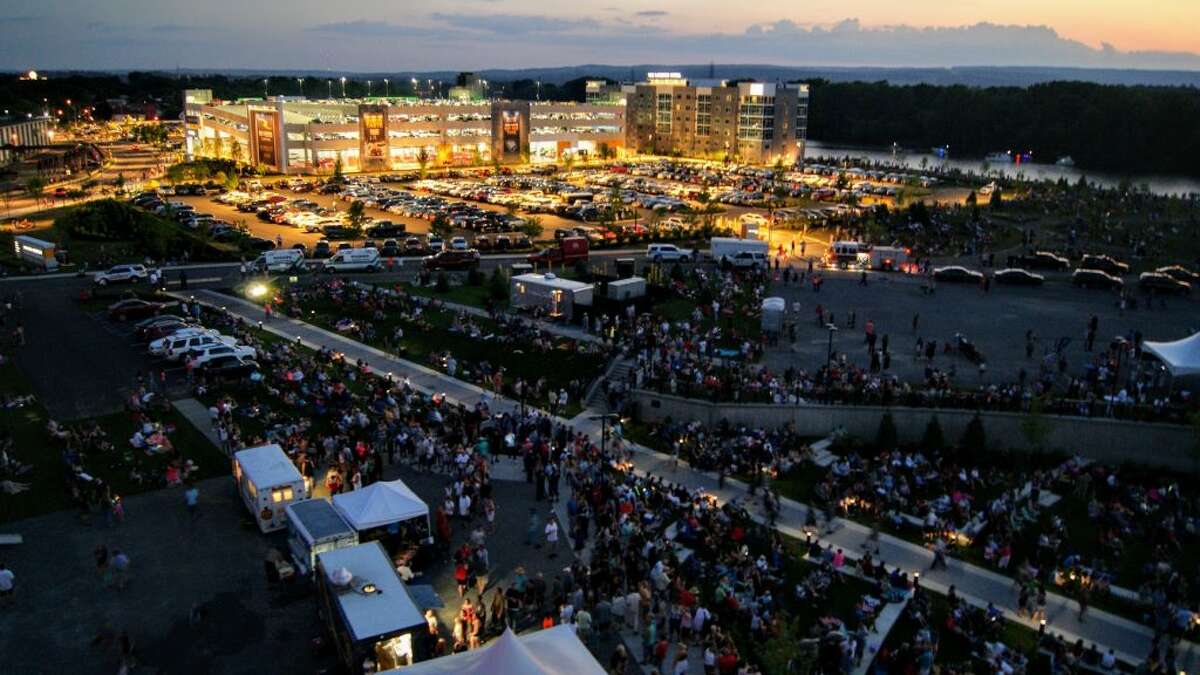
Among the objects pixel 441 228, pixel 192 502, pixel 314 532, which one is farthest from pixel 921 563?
pixel 441 228

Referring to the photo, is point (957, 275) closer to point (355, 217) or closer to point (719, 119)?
point (355, 217)

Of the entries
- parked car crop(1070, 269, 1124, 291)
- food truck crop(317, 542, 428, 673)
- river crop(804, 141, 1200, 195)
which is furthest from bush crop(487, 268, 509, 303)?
river crop(804, 141, 1200, 195)

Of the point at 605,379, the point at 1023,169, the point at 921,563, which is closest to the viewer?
the point at 921,563

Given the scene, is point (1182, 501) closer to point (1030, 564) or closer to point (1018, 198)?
point (1030, 564)

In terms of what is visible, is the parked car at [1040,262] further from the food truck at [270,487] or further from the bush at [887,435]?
the food truck at [270,487]

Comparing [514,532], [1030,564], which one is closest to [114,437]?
[514,532]

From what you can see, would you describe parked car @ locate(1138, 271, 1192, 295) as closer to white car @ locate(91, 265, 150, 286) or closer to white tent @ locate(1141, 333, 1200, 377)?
white tent @ locate(1141, 333, 1200, 377)
